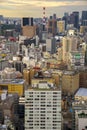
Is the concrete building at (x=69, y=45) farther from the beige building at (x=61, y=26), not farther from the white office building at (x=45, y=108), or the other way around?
the white office building at (x=45, y=108)

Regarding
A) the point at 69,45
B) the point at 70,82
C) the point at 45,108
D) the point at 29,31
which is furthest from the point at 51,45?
the point at 45,108

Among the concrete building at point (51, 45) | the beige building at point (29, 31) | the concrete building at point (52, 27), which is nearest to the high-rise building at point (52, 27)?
the concrete building at point (52, 27)

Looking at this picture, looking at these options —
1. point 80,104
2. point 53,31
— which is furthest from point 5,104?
point 53,31

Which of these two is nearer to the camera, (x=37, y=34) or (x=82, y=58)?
(x=82, y=58)

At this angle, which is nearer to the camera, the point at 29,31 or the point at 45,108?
the point at 45,108

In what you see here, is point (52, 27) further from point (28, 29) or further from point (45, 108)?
point (45, 108)

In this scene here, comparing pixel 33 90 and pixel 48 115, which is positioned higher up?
pixel 33 90

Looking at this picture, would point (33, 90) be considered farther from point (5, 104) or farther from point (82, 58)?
point (82, 58)

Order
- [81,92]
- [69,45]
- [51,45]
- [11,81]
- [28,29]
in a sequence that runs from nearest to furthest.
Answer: [81,92] → [11,81] → [69,45] → [51,45] → [28,29]
